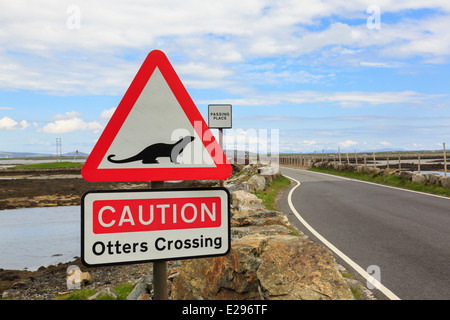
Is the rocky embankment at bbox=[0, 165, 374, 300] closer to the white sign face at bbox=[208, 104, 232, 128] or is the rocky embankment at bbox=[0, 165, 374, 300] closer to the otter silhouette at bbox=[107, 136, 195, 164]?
the otter silhouette at bbox=[107, 136, 195, 164]

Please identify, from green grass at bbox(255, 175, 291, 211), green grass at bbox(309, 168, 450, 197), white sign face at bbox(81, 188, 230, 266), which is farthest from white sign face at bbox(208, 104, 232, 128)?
green grass at bbox(309, 168, 450, 197)

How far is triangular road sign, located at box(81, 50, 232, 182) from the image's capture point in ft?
7.30

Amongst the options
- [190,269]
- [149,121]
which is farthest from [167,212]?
[190,269]

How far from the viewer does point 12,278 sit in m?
9.62

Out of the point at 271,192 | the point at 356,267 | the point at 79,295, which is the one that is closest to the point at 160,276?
the point at 79,295

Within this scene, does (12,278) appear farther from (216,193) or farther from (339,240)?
(216,193)

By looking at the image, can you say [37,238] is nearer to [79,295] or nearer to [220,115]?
[220,115]

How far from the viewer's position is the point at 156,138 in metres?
2.25

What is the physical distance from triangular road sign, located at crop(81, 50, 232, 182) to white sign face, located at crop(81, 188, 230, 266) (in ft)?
0.40

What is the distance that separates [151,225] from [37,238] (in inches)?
560

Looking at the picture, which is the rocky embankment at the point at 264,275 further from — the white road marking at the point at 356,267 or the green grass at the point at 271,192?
the green grass at the point at 271,192

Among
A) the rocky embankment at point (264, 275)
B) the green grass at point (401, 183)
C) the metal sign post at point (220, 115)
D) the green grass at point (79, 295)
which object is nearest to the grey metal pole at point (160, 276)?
the rocky embankment at point (264, 275)

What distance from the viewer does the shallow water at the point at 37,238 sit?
37.8 ft

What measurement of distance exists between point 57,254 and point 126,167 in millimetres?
11320
